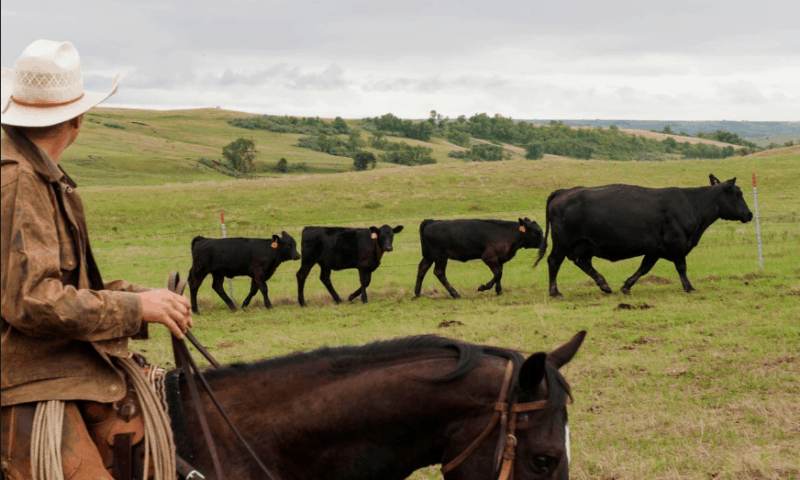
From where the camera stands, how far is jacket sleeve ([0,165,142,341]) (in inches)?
97.4

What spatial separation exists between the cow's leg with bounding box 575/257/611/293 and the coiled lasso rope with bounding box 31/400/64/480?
44.8ft

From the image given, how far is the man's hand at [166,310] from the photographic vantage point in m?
2.75

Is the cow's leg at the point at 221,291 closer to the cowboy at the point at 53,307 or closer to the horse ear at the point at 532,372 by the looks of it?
the cowboy at the point at 53,307

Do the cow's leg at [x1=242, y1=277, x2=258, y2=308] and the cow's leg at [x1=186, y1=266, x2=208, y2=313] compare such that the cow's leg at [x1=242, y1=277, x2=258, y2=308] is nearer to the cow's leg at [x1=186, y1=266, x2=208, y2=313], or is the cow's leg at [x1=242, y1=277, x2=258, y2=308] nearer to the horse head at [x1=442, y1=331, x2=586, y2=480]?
the cow's leg at [x1=186, y1=266, x2=208, y2=313]

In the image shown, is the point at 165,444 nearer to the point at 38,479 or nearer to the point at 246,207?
the point at 38,479

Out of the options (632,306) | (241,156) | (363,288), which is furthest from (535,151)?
(632,306)

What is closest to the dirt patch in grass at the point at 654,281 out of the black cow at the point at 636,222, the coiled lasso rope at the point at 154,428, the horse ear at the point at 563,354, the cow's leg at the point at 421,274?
the black cow at the point at 636,222

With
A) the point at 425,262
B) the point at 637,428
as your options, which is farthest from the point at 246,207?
the point at 637,428

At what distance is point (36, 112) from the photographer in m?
2.67

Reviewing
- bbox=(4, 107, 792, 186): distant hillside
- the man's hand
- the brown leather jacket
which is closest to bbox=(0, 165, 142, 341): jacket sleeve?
the brown leather jacket

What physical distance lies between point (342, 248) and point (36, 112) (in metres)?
15.1

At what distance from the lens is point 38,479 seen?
8.87 feet

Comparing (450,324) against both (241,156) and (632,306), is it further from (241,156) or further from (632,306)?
(241,156)

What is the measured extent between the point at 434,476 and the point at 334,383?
3.39 meters
